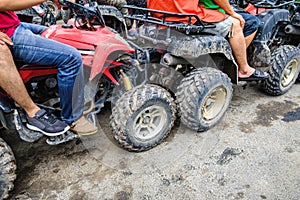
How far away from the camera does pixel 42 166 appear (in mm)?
2588

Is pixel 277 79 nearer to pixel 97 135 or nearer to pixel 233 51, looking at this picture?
pixel 233 51

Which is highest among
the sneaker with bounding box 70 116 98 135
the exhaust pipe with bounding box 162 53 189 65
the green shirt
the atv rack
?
the green shirt

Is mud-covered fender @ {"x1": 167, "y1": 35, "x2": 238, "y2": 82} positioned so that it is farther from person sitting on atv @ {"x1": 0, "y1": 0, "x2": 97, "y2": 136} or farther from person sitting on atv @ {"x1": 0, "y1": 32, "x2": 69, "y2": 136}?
person sitting on atv @ {"x1": 0, "y1": 32, "x2": 69, "y2": 136}

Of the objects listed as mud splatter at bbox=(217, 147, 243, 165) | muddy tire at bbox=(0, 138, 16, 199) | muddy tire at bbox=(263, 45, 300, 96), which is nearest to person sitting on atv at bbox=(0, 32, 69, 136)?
muddy tire at bbox=(0, 138, 16, 199)

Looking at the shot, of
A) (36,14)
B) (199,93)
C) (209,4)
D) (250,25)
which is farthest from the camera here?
(36,14)

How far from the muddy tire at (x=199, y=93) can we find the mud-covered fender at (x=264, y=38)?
29.5 inches

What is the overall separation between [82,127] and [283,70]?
275 centimetres

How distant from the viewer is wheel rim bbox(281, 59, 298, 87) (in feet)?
12.5

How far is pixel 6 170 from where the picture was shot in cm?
208

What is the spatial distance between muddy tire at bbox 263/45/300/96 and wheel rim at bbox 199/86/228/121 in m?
0.98

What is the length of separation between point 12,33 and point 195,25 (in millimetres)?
1695

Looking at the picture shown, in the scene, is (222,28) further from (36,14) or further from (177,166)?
(36,14)

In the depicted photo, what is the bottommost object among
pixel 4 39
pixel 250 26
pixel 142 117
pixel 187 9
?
pixel 142 117

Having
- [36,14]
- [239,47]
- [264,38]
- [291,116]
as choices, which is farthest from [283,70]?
[36,14]
